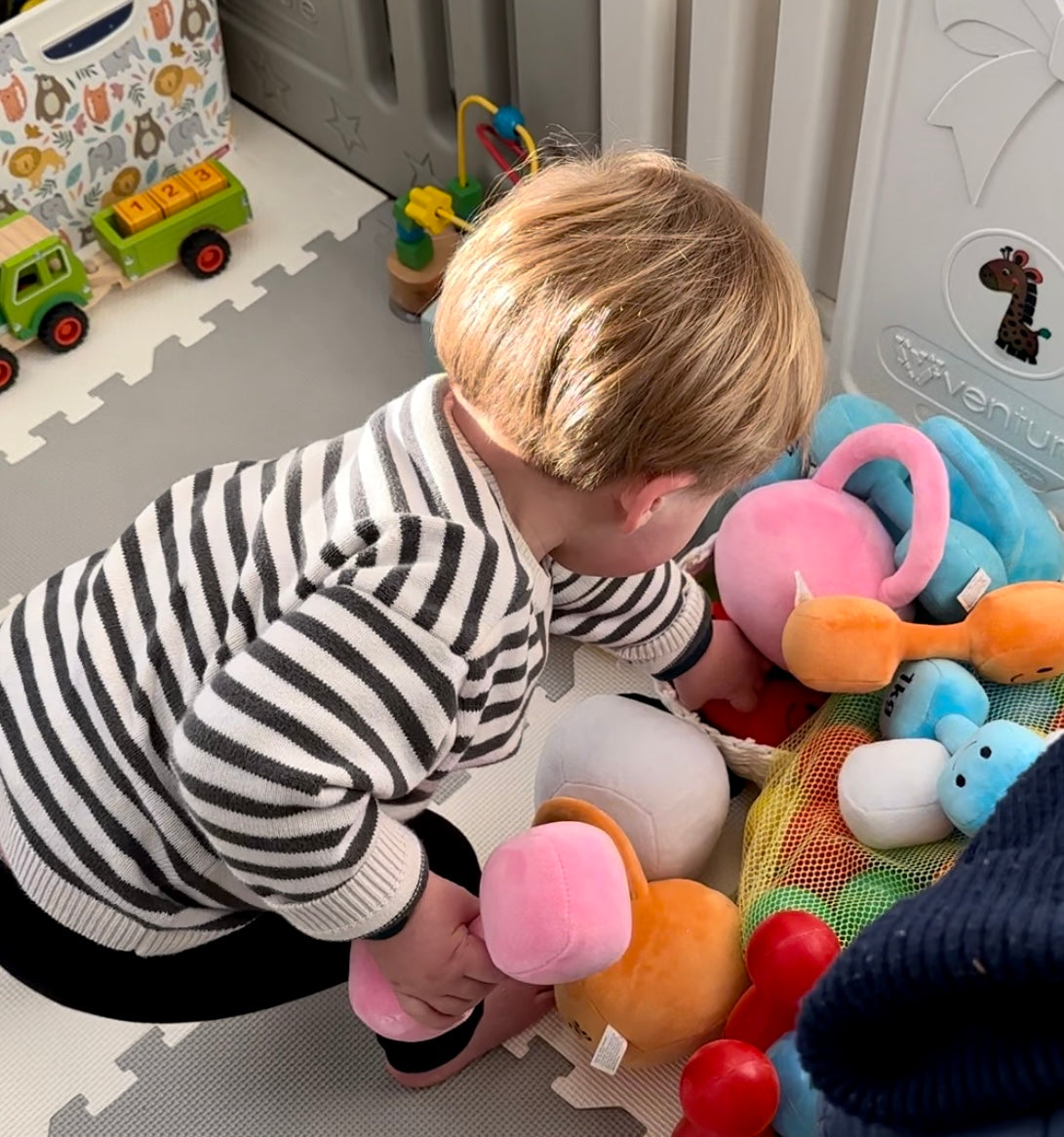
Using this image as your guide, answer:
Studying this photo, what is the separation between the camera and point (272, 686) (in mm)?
681

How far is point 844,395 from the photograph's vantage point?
116cm

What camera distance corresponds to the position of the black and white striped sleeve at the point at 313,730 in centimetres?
68

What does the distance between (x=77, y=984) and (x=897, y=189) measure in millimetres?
854

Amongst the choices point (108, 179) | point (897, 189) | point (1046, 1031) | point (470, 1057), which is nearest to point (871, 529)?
point (897, 189)

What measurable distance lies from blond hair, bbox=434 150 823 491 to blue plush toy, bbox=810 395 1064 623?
0.39 m

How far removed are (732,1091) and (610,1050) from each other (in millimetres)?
124

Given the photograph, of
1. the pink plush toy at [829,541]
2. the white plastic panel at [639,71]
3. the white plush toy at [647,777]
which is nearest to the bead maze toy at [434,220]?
the white plastic panel at [639,71]

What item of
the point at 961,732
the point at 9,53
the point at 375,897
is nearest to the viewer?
the point at 375,897

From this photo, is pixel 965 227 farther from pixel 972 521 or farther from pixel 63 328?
pixel 63 328

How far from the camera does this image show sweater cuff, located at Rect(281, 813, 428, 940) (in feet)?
2.45

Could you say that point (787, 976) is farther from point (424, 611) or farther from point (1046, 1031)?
point (1046, 1031)

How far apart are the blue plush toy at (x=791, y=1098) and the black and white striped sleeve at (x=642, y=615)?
281mm

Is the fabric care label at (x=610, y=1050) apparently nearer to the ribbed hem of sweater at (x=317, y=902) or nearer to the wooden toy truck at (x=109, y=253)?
the ribbed hem of sweater at (x=317, y=902)

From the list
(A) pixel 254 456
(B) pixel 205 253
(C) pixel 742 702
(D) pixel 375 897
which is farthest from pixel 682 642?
(B) pixel 205 253
